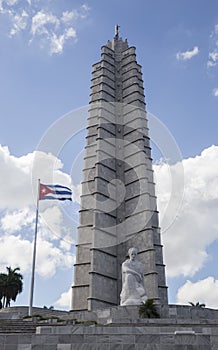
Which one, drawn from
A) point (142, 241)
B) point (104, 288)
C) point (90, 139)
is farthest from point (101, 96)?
point (104, 288)

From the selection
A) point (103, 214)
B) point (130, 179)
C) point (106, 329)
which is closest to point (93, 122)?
point (130, 179)

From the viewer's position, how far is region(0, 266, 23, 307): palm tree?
3644 cm

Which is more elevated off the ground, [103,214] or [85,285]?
[103,214]

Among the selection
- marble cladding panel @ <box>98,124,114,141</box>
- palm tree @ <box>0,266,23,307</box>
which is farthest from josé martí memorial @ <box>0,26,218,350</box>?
palm tree @ <box>0,266,23,307</box>

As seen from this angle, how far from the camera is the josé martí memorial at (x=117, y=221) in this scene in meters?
19.4

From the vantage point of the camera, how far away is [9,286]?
3662 centimetres

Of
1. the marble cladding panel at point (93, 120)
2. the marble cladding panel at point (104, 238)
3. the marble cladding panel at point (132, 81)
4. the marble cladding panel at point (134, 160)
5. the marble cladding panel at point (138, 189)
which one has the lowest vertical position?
the marble cladding panel at point (104, 238)

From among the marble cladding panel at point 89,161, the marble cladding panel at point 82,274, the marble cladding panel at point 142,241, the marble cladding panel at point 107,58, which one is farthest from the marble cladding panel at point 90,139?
the marble cladding panel at point 82,274

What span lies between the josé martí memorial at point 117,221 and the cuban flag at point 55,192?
5.07 m

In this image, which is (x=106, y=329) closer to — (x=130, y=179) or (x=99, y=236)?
(x=99, y=236)

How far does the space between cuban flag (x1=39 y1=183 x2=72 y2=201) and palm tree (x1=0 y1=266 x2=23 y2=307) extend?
58.0 ft

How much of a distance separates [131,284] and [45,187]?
760cm

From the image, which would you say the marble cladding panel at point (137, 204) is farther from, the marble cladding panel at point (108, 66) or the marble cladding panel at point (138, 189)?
the marble cladding panel at point (108, 66)

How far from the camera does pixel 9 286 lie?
3662cm
